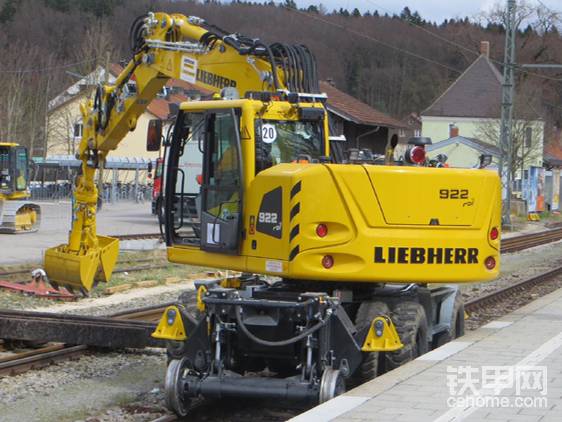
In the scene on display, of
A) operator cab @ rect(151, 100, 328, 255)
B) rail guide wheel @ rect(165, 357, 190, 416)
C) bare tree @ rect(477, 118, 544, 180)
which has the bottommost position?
rail guide wheel @ rect(165, 357, 190, 416)

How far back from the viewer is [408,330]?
10.0m

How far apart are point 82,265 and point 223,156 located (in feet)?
21.0

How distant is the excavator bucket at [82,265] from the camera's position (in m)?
16.0

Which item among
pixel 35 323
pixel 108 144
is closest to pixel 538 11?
pixel 108 144

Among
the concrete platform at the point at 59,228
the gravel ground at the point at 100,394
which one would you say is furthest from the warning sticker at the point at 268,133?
the concrete platform at the point at 59,228

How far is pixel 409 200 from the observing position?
971cm

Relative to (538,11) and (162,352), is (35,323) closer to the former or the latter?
(162,352)

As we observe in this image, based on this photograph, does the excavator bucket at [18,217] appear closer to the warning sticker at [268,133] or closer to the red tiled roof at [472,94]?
the warning sticker at [268,133]

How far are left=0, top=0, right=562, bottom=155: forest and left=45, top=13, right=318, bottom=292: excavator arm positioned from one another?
41.0 metres

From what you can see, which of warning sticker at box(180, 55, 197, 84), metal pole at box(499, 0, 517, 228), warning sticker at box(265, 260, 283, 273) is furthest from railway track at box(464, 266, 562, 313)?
metal pole at box(499, 0, 517, 228)

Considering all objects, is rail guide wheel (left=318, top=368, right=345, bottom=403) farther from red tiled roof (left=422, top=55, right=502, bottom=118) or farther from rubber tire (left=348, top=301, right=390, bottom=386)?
red tiled roof (left=422, top=55, right=502, bottom=118)

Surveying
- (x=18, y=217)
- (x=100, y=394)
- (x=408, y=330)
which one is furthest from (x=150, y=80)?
(x=18, y=217)

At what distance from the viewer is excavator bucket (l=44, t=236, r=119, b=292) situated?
52.5 feet

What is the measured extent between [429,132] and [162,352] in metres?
80.0
